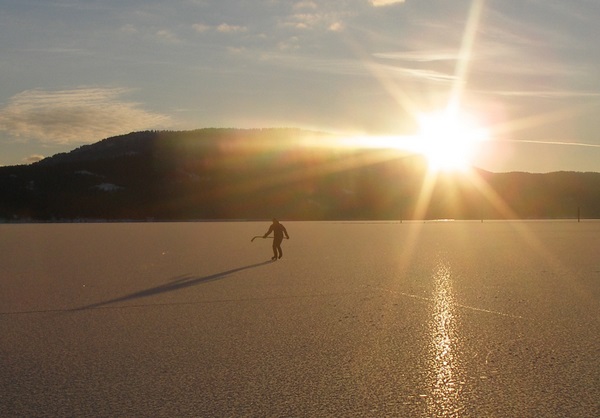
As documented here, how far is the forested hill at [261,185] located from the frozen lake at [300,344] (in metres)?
108

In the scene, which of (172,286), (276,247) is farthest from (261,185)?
(172,286)

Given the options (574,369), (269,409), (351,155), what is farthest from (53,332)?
(351,155)

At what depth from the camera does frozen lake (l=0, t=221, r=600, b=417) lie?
227 inches

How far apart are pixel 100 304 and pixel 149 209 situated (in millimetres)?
129042

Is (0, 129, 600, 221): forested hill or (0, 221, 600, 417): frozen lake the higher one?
(0, 129, 600, 221): forested hill

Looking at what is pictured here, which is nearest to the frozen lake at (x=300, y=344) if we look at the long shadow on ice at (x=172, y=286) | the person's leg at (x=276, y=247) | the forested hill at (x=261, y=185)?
the long shadow on ice at (x=172, y=286)

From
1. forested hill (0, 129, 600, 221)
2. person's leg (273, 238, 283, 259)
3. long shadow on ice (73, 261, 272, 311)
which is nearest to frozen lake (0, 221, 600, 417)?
long shadow on ice (73, 261, 272, 311)

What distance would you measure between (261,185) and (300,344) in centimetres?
14148

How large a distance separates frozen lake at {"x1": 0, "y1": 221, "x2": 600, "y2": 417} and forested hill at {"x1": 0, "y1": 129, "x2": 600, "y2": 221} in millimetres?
108426

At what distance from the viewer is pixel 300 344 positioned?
26.3ft

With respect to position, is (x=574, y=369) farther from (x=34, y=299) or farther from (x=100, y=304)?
(x=34, y=299)

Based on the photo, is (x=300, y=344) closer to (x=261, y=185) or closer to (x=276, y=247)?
(x=276, y=247)

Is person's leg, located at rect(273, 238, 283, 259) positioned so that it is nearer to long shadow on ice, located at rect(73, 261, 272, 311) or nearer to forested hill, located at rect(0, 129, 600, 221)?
long shadow on ice, located at rect(73, 261, 272, 311)

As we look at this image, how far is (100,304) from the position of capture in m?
11.2
